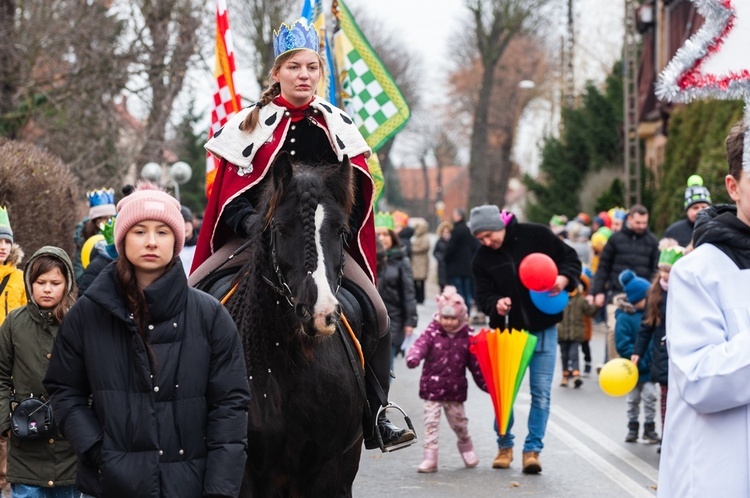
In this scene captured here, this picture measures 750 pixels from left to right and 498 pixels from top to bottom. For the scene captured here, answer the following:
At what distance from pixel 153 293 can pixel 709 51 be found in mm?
2110

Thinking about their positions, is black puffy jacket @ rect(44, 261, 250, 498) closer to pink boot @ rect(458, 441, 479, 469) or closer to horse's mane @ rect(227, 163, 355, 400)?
horse's mane @ rect(227, 163, 355, 400)

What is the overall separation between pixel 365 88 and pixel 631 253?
392 cm

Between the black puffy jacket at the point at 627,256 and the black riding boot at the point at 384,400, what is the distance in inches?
377

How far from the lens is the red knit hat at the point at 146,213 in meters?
5.00

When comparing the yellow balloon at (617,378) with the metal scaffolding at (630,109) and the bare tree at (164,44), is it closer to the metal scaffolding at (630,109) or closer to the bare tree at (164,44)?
the bare tree at (164,44)

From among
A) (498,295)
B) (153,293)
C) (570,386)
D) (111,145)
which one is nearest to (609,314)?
(570,386)

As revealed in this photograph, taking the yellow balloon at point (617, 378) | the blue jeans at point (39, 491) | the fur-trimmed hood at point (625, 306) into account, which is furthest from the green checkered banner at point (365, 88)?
the blue jeans at point (39, 491)

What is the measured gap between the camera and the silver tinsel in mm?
4043

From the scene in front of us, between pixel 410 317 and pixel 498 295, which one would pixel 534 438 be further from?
pixel 410 317

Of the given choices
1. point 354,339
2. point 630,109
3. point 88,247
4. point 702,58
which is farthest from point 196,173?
point 702,58

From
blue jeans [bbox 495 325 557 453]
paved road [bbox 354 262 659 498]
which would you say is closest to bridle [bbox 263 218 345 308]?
paved road [bbox 354 262 659 498]

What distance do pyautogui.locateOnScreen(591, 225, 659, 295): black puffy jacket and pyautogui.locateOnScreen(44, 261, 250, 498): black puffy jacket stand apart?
1180cm

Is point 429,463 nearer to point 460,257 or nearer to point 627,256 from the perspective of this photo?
point 627,256

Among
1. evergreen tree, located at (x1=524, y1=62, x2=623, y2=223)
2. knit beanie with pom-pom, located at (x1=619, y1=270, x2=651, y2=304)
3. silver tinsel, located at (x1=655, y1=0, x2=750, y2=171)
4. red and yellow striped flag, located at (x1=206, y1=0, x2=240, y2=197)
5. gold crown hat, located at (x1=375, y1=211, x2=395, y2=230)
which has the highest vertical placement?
evergreen tree, located at (x1=524, y1=62, x2=623, y2=223)
